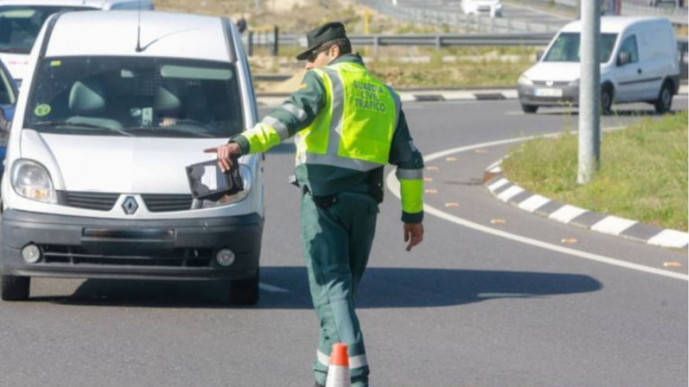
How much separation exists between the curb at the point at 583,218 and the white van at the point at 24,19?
6.44m

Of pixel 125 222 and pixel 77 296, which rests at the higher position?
pixel 125 222

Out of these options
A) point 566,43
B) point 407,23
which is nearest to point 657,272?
point 566,43

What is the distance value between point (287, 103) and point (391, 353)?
2.36m

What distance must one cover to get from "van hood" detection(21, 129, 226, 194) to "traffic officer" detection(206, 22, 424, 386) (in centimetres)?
276

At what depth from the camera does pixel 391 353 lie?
9.28m

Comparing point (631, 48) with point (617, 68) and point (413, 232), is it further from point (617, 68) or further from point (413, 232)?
point (413, 232)

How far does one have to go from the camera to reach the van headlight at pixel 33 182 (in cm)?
1033

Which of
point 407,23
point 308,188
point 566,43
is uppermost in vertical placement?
point 308,188

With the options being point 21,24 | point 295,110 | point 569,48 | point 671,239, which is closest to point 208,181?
point 295,110

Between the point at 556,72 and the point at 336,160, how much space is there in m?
23.1

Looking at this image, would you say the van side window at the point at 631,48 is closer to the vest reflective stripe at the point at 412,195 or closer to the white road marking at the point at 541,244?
the white road marking at the point at 541,244

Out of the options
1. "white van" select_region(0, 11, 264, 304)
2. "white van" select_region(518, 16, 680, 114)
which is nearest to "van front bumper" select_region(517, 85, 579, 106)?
"white van" select_region(518, 16, 680, 114)

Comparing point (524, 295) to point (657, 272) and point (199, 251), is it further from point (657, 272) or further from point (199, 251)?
point (199, 251)

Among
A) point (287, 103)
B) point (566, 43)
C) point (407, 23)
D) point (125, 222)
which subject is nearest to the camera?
point (287, 103)
